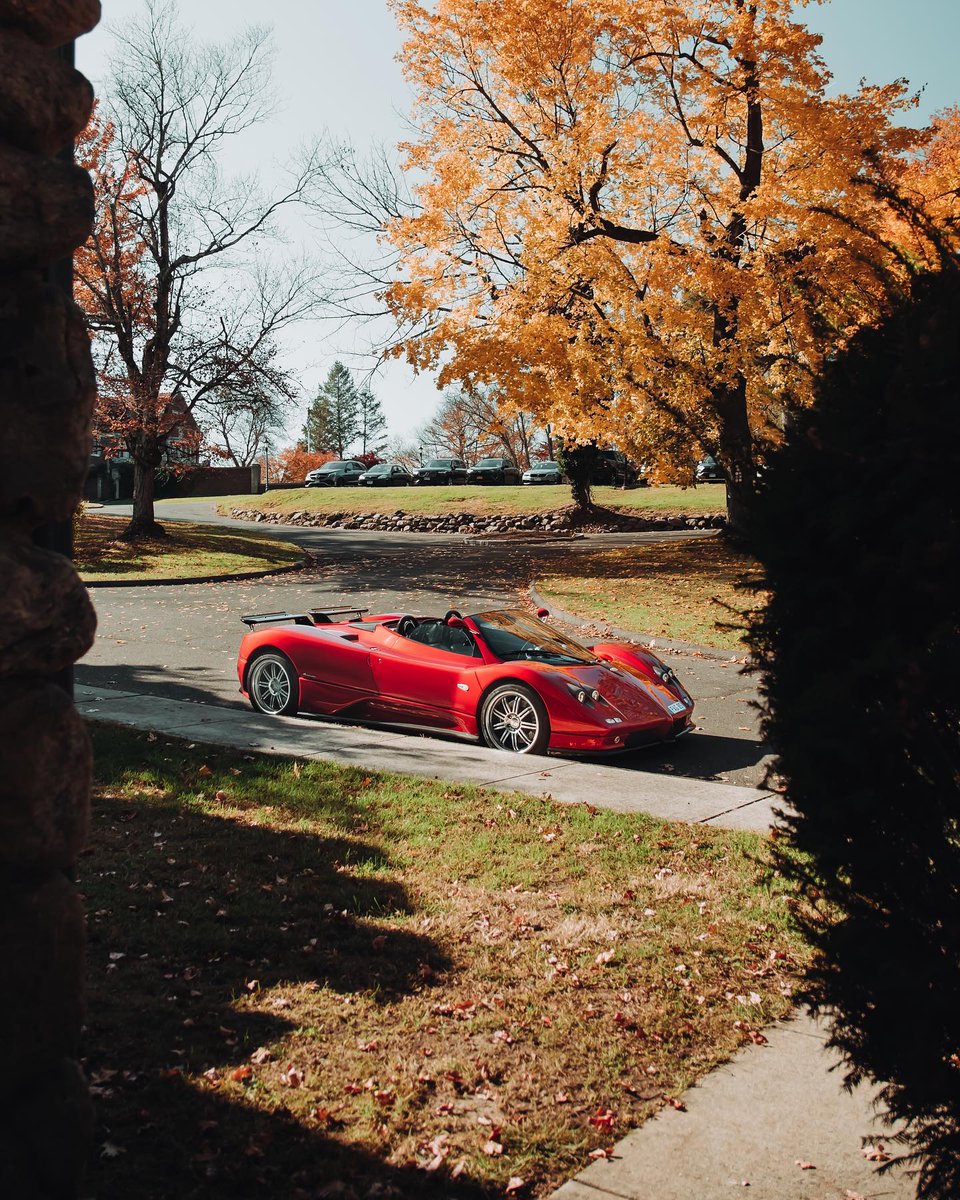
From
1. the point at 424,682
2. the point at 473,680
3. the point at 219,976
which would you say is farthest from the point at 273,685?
the point at 219,976

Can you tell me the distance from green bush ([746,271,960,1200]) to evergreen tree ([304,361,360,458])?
11546 centimetres

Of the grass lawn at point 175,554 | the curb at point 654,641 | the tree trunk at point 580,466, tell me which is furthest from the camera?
the tree trunk at point 580,466

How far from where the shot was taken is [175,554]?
29203 millimetres

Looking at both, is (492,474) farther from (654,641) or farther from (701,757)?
(701,757)

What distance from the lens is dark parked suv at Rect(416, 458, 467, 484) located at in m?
60.5

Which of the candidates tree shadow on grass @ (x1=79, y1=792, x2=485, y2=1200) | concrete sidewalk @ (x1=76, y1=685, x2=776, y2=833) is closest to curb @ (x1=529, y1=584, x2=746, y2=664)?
concrete sidewalk @ (x1=76, y1=685, x2=776, y2=833)

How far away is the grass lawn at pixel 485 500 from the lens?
3944cm

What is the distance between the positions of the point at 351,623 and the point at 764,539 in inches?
341

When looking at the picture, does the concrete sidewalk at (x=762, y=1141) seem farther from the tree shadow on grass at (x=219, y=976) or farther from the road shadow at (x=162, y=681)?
the road shadow at (x=162, y=681)

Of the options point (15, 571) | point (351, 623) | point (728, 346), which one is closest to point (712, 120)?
point (728, 346)

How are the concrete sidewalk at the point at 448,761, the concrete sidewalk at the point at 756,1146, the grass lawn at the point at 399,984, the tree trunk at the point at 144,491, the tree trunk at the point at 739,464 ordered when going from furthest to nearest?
the tree trunk at the point at 144,491, the concrete sidewalk at the point at 448,761, the grass lawn at the point at 399,984, the concrete sidewalk at the point at 756,1146, the tree trunk at the point at 739,464

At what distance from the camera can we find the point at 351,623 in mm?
11273

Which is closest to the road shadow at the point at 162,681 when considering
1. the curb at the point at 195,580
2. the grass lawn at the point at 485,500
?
the curb at the point at 195,580

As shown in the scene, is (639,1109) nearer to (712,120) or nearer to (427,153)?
(712,120)
